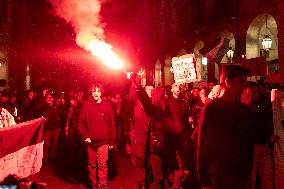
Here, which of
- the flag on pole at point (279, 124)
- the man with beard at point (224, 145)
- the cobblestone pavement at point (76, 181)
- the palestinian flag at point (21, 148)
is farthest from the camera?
the cobblestone pavement at point (76, 181)

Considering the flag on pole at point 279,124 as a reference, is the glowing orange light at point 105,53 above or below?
above

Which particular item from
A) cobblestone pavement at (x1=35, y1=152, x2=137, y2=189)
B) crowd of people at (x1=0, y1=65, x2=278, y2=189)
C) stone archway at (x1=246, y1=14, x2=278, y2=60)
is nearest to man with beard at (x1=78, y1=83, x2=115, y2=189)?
crowd of people at (x1=0, y1=65, x2=278, y2=189)

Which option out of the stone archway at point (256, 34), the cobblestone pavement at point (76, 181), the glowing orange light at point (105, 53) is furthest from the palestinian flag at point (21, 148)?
the stone archway at point (256, 34)

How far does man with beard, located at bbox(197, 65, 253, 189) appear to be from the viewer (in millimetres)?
3488

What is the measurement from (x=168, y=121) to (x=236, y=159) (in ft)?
13.5

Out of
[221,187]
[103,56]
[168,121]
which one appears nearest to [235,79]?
[221,187]

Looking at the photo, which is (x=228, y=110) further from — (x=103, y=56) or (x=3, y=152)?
(x=103, y=56)

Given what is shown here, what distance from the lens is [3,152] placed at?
4.94m

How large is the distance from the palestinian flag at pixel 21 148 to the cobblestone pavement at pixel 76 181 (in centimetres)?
263

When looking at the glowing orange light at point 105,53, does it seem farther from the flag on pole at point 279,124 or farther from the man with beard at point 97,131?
the flag on pole at point 279,124

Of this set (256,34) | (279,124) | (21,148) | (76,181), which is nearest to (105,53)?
(76,181)

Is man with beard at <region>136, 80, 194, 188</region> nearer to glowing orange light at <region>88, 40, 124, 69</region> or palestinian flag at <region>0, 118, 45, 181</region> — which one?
glowing orange light at <region>88, 40, 124, 69</region>

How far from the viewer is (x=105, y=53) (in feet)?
31.0

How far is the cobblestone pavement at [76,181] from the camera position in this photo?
841 cm
